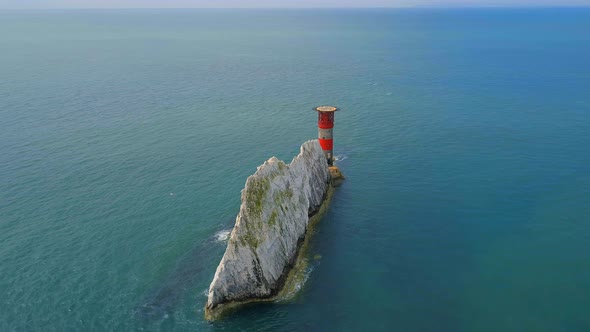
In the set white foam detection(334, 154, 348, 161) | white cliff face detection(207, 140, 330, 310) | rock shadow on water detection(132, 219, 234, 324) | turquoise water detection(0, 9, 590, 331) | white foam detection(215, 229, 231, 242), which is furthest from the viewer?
white foam detection(334, 154, 348, 161)

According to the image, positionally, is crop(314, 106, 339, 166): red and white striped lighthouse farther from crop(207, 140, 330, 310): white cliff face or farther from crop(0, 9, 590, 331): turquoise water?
crop(207, 140, 330, 310): white cliff face

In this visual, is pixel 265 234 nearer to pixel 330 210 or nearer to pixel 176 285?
pixel 176 285

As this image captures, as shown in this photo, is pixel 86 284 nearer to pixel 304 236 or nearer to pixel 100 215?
pixel 100 215

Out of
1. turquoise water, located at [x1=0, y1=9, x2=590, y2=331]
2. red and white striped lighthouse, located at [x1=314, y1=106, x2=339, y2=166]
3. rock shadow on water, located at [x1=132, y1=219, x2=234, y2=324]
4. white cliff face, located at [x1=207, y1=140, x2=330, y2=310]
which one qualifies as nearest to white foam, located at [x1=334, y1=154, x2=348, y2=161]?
turquoise water, located at [x1=0, y1=9, x2=590, y2=331]

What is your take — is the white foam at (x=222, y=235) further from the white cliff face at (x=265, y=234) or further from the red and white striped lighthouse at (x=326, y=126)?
the red and white striped lighthouse at (x=326, y=126)

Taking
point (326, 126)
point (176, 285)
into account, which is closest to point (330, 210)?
point (326, 126)

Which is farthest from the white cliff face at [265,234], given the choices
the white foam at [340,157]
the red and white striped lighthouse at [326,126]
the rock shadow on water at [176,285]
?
the white foam at [340,157]
